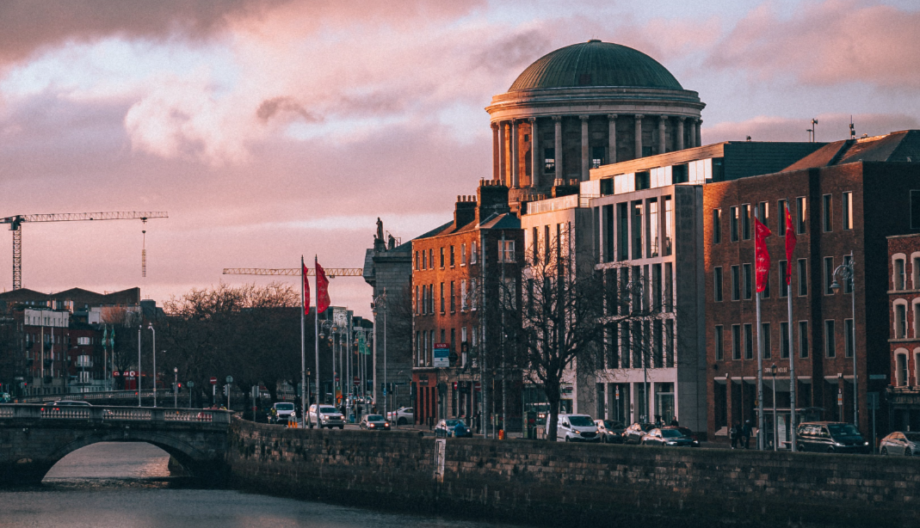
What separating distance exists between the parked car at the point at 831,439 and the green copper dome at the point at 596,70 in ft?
300

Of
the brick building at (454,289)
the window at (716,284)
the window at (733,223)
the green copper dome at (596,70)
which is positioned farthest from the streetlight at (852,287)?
the green copper dome at (596,70)

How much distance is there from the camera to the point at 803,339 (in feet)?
318

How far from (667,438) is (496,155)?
313ft

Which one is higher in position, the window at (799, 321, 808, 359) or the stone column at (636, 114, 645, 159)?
the stone column at (636, 114, 645, 159)

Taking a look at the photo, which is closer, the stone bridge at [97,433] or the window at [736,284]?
the stone bridge at [97,433]

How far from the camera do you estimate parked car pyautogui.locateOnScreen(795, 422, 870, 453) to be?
7394 cm

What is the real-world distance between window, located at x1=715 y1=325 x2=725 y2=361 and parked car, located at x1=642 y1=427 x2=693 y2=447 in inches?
769

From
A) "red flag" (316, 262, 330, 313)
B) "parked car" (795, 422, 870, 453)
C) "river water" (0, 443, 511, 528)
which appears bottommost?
"river water" (0, 443, 511, 528)

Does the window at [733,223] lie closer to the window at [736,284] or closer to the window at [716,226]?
the window at [716,226]

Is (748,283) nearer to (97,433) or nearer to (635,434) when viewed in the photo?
(635,434)

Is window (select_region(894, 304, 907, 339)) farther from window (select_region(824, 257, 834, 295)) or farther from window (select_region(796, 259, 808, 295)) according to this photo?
window (select_region(796, 259, 808, 295))

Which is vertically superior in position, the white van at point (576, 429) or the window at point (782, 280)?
the window at point (782, 280)

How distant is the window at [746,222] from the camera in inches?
3947

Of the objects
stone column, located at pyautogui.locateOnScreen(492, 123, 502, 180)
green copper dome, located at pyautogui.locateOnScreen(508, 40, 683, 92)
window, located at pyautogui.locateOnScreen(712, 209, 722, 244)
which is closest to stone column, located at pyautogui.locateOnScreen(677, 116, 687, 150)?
green copper dome, located at pyautogui.locateOnScreen(508, 40, 683, 92)
